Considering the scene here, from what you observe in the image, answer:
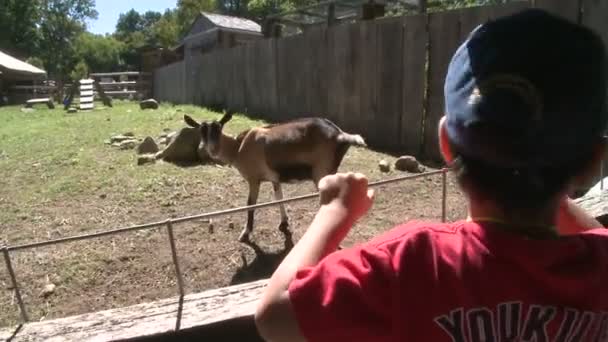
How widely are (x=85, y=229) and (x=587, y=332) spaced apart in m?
5.91

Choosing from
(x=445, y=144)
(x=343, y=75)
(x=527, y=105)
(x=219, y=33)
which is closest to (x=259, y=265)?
(x=445, y=144)

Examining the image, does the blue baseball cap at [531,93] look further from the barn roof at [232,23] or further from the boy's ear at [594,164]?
the barn roof at [232,23]

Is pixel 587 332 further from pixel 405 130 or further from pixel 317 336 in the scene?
pixel 405 130

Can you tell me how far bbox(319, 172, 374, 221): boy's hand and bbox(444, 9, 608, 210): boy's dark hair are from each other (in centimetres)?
22

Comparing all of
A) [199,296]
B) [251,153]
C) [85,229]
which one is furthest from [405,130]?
[199,296]

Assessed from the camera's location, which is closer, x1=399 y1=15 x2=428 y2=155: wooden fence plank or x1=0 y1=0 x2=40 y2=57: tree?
x1=399 y1=15 x2=428 y2=155: wooden fence plank

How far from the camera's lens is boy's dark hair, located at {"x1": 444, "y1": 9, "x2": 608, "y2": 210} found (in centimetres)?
86

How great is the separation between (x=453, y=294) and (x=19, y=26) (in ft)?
221

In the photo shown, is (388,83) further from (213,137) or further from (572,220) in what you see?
(572,220)

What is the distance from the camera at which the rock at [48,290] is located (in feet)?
15.0

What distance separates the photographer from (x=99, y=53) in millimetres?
74312

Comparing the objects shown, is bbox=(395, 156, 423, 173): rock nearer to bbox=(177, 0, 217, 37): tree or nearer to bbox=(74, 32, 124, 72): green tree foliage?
bbox=(177, 0, 217, 37): tree

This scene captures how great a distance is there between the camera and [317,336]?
2.99ft

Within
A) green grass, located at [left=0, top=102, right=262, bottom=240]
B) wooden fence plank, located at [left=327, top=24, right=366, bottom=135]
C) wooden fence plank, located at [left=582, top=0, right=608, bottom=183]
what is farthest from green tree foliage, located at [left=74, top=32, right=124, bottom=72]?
wooden fence plank, located at [left=582, top=0, right=608, bottom=183]
